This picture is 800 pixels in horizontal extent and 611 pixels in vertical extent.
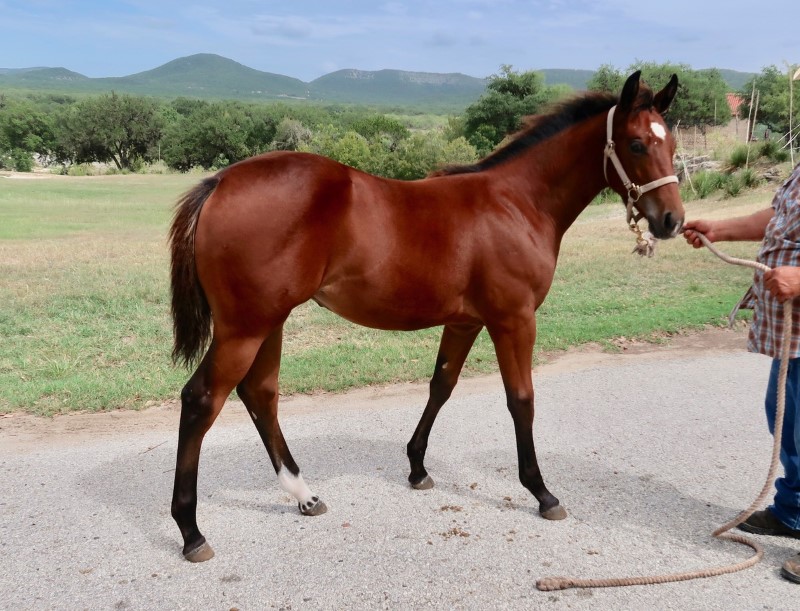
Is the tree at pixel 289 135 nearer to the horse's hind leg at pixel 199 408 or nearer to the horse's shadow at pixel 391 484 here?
the horse's shadow at pixel 391 484

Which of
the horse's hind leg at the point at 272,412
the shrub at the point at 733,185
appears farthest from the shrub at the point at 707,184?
the horse's hind leg at the point at 272,412

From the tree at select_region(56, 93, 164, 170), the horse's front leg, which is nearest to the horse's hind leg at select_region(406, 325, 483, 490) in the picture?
the horse's front leg

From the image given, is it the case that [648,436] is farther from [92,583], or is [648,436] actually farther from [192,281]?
[92,583]

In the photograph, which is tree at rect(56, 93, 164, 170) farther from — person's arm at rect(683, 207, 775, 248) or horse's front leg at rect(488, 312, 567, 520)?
person's arm at rect(683, 207, 775, 248)

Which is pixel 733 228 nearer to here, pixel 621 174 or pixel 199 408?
pixel 621 174

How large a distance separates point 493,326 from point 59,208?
75.6 ft

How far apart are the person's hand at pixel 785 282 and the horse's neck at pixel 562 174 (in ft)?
3.43

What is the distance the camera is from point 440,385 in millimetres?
3754

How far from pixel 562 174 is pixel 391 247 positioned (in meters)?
1.10

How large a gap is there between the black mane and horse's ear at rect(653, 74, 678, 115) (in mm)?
227

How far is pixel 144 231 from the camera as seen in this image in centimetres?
1661

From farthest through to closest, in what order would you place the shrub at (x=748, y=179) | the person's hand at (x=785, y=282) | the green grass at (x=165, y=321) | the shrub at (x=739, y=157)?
the shrub at (x=739, y=157), the shrub at (x=748, y=179), the green grass at (x=165, y=321), the person's hand at (x=785, y=282)

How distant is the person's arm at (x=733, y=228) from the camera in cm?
313

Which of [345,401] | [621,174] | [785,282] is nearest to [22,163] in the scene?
[345,401]
